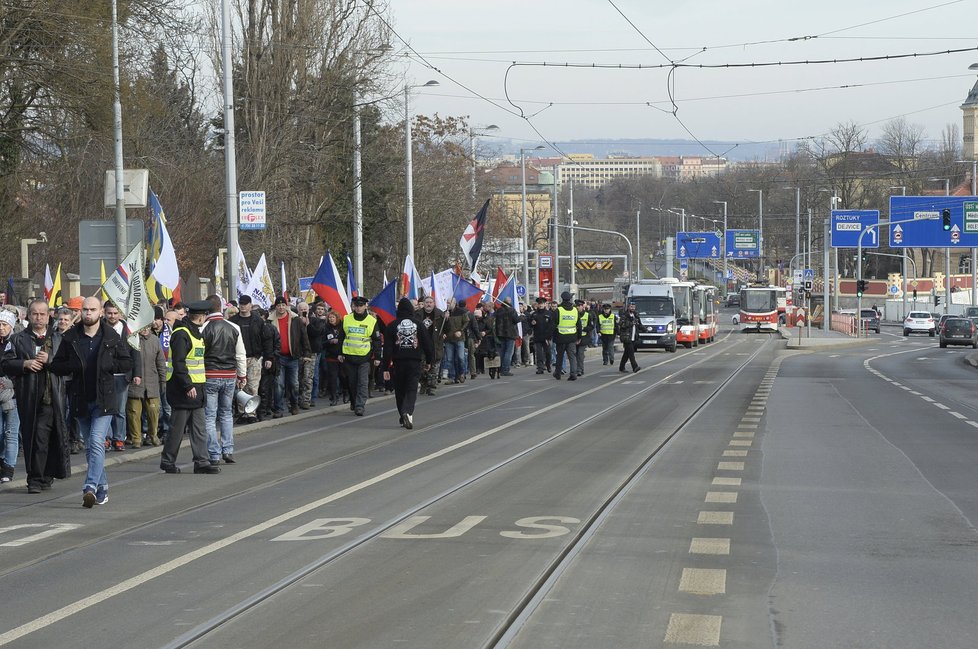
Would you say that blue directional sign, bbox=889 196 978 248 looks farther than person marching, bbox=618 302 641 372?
Yes

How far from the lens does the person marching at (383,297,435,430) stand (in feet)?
59.9

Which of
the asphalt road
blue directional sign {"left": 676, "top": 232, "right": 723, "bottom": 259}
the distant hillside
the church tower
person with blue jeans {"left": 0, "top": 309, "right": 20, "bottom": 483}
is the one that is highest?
the church tower

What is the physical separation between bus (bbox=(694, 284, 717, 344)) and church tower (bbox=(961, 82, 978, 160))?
5060 cm

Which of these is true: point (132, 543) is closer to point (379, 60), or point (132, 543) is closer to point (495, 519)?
point (495, 519)

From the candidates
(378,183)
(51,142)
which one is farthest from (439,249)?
(51,142)

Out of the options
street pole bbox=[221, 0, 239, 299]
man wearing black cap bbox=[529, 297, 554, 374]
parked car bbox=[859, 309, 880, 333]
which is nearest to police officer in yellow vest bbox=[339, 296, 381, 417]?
street pole bbox=[221, 0, 239, 299]

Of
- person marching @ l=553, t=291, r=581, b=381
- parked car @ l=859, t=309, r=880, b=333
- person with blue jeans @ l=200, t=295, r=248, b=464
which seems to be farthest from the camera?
parked car @ l=859, t=309, r=880, b=333

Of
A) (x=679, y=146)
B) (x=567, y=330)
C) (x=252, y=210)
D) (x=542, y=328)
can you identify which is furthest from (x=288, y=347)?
(x=679, y=146)

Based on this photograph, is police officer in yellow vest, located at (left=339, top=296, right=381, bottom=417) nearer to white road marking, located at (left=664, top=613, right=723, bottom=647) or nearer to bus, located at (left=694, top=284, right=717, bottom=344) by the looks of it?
white road marking, located at (left=664, top=613, right=723, bottom=647)

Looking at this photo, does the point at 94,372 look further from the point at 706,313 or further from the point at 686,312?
the point at 706,313

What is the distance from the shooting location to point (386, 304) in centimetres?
2270

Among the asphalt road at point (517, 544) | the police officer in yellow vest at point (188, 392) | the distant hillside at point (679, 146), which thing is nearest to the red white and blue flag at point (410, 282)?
the asphalt road at point (517, 544)

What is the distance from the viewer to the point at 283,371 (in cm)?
2055

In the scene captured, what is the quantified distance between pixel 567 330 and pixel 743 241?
6129 centimetres
